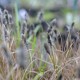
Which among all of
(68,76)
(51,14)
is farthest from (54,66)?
(51,14)

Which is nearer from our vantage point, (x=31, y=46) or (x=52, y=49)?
(x=52, y=49)

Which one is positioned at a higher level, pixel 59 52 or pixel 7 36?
pixel 7 36

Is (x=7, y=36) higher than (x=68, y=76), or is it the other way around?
(x=7, y=36)

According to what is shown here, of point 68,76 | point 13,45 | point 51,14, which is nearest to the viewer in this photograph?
point 68,76

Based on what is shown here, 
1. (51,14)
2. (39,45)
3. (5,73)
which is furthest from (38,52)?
→ (51,14)

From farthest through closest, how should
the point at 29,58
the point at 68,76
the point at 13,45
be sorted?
the point at 13,45
the point at 29,58
the point at 68,76

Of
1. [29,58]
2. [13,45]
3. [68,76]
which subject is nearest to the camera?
[68,76]

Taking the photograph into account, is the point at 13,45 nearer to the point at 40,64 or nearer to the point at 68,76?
the point at 40,64

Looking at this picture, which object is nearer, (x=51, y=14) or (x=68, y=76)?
(x=68, y=76)

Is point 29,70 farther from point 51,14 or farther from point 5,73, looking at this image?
point 51,14
